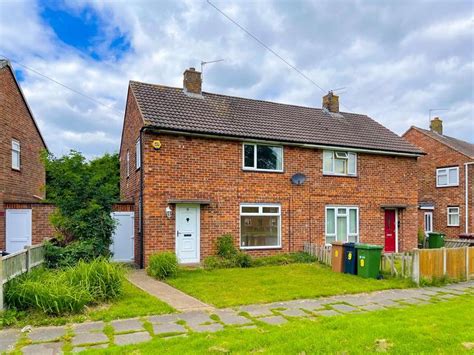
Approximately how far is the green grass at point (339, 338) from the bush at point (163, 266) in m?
5.18

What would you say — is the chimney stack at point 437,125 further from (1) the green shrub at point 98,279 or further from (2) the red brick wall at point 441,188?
(1) the green shrub at point 98,279

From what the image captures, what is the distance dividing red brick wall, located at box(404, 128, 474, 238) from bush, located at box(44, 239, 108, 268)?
1911 cm

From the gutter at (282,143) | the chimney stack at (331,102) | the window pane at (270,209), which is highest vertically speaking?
the chimney stack at (331,102)

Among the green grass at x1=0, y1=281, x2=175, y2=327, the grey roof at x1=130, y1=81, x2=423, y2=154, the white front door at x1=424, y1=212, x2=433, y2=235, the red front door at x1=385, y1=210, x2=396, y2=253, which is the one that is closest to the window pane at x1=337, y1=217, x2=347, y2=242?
the red front door at x1=385, y1=210, x2=396, y2=253

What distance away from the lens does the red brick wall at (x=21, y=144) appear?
1487 cm

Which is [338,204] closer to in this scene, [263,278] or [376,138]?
[376,138]

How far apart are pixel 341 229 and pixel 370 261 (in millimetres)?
5104

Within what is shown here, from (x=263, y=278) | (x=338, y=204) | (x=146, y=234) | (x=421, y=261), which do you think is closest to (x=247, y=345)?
(x=263, y=278)

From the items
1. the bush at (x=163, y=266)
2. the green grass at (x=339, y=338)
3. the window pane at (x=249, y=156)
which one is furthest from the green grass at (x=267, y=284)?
the window pane at (x=249, y=156)

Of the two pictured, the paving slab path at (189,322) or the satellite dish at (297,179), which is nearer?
the paving slab path at (189,322)

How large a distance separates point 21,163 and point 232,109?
951 centimetres

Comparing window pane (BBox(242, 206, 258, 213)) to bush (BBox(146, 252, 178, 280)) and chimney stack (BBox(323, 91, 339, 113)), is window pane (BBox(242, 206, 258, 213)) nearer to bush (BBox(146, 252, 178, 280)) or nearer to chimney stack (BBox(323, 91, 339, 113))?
bush (BBox(146, 252, 178, 280))

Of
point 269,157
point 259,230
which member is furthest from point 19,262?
point 269,157

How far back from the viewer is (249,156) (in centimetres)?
1453
